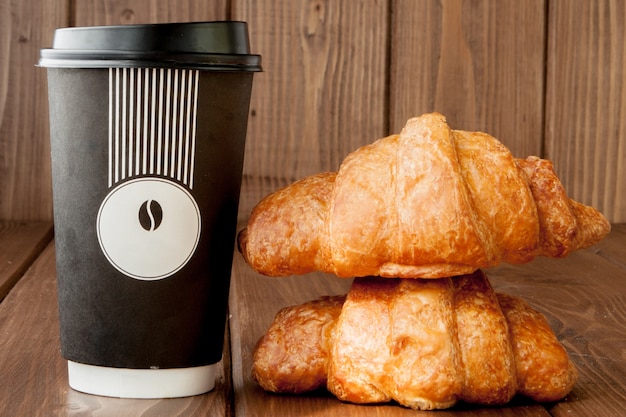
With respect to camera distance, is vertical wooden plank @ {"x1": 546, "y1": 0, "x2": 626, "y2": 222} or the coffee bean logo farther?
vertical wooden plank @ {"x1": 546, "y1": 0, "x2": 626, "y2": 222}

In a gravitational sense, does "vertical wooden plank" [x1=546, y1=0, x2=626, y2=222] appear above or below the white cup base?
above

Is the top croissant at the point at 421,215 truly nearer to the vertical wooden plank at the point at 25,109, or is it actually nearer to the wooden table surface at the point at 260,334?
the wooden table surface at the point at 260,334

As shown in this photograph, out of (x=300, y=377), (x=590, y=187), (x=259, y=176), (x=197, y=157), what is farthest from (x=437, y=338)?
(x=590, y=187)

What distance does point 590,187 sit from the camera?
1922mm

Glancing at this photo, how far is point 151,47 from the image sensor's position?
2.67 ft

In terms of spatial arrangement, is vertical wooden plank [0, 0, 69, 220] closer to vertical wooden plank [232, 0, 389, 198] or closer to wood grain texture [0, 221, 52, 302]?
wood grain texture [0, 221, 52, 302]

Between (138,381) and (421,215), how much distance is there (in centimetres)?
31

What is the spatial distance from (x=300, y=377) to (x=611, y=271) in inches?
31.4

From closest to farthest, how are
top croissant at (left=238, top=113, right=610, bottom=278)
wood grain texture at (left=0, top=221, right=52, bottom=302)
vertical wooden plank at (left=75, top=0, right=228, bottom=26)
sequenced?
top croissant at (left=238, top=113, right=610, bottom=278) < wood grain texture at (left=0, top=221, right=52, bottom=302) < vertical wooden plank at (left=75, top=0, right=228, bottom=26)

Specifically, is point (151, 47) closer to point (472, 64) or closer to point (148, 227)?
point (148, 227)

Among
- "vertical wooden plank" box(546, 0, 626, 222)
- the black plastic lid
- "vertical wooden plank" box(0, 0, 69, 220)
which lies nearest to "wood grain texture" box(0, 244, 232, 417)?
the black plastic lid

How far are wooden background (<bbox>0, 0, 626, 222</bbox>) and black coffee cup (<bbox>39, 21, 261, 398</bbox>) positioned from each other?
3.15 ft

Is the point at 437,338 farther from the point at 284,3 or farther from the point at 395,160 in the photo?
the point at 284,3

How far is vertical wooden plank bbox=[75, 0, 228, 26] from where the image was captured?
5.84 feet
